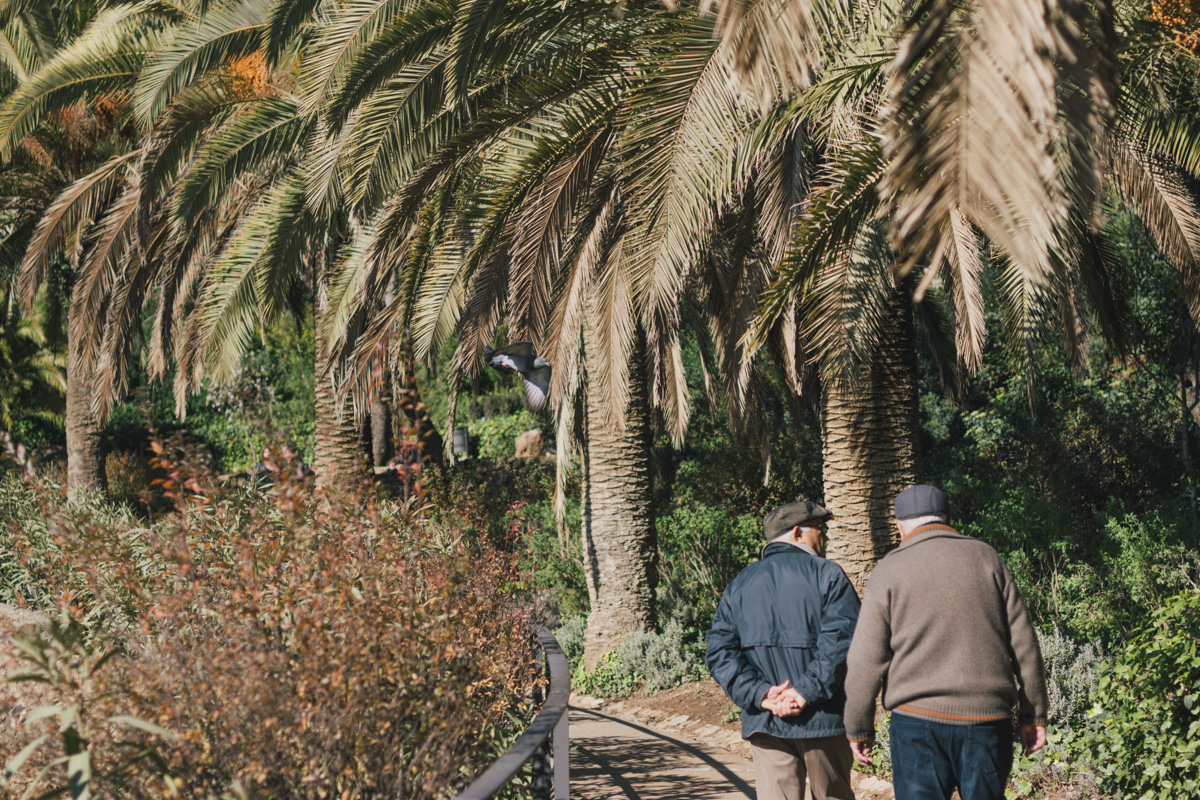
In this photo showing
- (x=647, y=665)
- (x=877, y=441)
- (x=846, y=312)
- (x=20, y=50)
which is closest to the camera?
(x=846, y=312)

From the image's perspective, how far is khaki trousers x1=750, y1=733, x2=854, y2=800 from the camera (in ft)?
13.6

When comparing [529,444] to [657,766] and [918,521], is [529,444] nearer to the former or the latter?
[657,766]

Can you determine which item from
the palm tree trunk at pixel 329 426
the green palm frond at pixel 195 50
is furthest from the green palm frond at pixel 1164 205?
the palm tree trunk at pixel 329 426

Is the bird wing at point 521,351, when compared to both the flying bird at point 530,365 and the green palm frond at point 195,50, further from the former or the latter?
the green palm frond at point 195,50

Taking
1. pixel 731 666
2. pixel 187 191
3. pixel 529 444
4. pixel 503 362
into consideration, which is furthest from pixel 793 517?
pixel 529 444

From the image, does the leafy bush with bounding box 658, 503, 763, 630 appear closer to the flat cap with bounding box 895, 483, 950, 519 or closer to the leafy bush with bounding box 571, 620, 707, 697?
the leafy bush with bounding box 571, 620, 707, 697

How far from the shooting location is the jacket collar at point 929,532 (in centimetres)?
389

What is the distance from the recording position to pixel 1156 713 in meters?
4.62

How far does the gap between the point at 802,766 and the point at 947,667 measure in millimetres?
876

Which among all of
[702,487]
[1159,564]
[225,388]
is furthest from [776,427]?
[225,388]

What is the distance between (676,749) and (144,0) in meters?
9.92

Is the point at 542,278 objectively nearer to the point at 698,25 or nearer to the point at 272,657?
the point at 698,25

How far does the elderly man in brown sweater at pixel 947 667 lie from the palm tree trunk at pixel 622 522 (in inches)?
238

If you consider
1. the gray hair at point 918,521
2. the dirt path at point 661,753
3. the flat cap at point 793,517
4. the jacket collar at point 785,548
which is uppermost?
the flat cap at point 793,517
